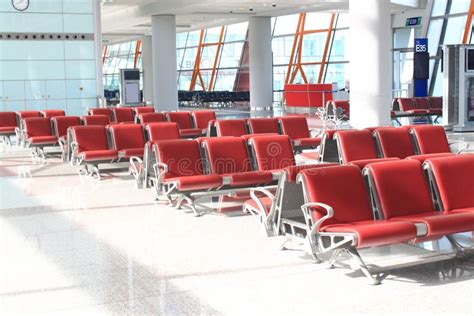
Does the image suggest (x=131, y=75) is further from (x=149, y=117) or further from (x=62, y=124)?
(x=62, y=124)

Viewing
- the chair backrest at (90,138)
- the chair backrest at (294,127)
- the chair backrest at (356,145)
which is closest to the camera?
the chair backrest at (356,145)

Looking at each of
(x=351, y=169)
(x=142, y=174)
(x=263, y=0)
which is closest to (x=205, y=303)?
(x=351, y=169)

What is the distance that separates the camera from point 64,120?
1371 cm

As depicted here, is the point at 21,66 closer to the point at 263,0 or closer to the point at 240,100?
the point at 263,0

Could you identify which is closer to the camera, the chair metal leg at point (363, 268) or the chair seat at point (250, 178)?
the chair metal leg at point (363, 268)

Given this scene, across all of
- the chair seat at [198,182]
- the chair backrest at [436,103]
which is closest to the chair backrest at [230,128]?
the chair seat at [198,182]

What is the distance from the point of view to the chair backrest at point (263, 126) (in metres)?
11.1

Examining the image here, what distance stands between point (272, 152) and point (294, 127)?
3288 mm

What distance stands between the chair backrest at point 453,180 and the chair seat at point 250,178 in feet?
8.90

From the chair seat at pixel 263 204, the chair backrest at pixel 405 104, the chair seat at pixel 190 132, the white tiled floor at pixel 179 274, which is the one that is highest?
the chair backrest at pixel 405 104

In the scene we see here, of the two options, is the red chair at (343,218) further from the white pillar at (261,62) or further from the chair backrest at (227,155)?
the white pillar at (261,62)

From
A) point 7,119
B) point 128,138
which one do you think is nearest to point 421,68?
point 7,119

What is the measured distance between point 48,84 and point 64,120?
7365 mm

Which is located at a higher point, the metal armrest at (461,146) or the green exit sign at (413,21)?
the green exit sign at (413,21)
